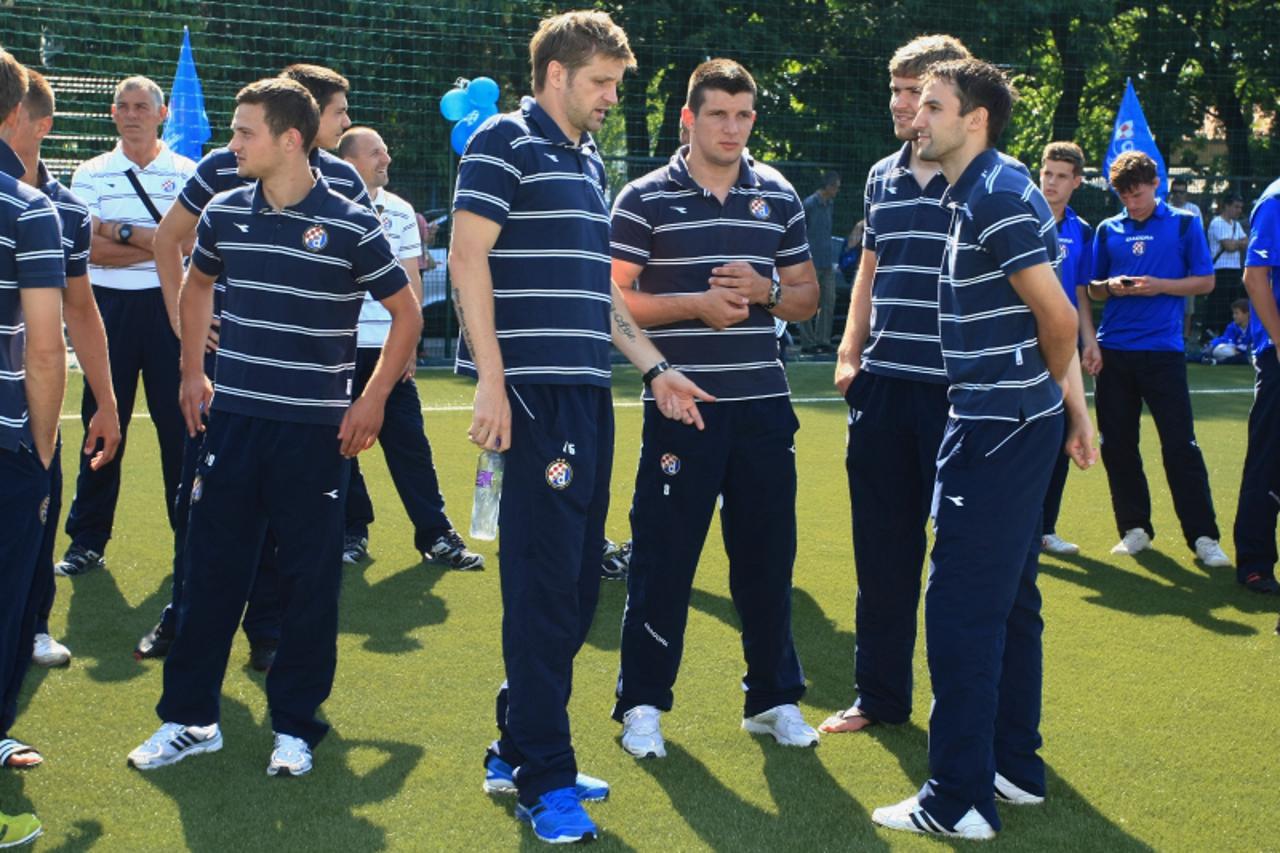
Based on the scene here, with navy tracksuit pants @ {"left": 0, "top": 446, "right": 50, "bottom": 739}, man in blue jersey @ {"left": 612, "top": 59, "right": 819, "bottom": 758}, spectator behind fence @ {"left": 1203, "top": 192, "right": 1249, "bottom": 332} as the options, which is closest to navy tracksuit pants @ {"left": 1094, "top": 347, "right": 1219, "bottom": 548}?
man in blue jersey @ {"left": 612, "top": 59, "right": 819, "bottom": 758}

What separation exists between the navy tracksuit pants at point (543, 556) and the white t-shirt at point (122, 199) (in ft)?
11.0

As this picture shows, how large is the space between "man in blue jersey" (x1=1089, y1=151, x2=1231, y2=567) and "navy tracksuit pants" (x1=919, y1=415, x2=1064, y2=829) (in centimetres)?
402

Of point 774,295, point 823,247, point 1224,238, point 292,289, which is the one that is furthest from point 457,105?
point 1224,238

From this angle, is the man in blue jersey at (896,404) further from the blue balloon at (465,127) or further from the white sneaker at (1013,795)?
the blue balloon at (465,127)

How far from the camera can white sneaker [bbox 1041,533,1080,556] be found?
8.01 meters

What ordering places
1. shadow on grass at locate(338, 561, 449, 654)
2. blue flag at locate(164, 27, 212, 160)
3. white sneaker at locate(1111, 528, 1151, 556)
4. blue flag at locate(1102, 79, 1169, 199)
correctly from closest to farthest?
shadow on grass at locate(338, 561, 449, 654) → white sneaker at locate(1111, 528, 1151, 556) → blue flag at locate(164, 27, 212, 160) → blue flag at locate(1102, 79, 1169, 199)

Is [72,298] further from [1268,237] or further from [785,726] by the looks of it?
[1268,237]

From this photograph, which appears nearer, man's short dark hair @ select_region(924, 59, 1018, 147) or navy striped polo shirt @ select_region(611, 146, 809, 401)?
man's short dark hair @ select_region(924, 59, 1018, 147)

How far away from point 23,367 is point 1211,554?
5.93 m

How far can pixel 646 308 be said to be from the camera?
4902 millimetres

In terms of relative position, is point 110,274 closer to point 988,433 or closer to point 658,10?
point 988,433

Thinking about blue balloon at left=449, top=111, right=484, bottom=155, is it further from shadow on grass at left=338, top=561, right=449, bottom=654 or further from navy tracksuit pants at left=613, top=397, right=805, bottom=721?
navy tracksuit pants at left=613, top=397, right=805, bottom=721

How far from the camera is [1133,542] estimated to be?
8.06 meters

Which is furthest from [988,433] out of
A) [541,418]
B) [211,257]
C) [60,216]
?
[60,216]
